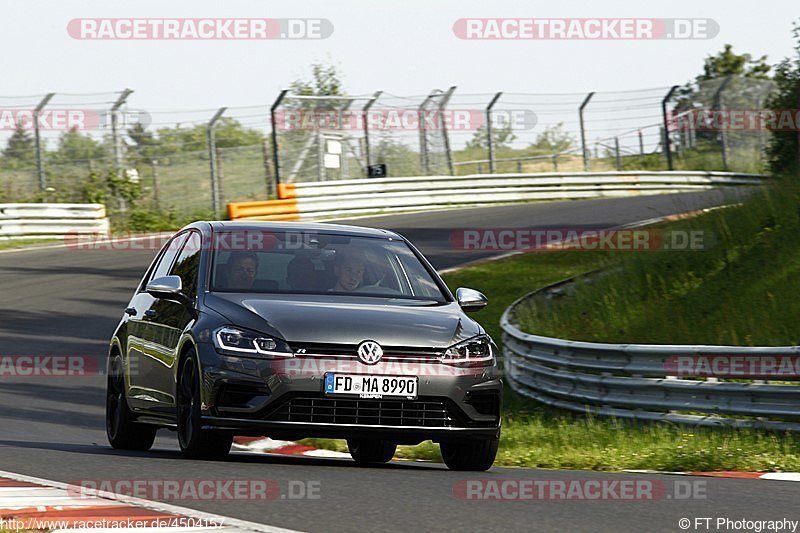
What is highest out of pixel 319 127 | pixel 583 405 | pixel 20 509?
pixel 319 127

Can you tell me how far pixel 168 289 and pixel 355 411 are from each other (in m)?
1.59

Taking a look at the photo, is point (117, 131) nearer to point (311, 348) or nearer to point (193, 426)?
point (193, 426)

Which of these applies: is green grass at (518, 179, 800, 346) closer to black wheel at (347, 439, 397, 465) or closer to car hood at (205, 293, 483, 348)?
black wheel at (347, 439, 397, 465)

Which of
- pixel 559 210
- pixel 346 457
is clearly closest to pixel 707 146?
pixel 559 210

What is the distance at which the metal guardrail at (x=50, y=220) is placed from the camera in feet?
92.8

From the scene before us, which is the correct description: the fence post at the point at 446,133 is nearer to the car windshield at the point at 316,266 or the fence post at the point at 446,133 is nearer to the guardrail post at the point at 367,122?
the guardrail post at the point at 367,122

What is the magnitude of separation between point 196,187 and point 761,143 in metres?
16.4

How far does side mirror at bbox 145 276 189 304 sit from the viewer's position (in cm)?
894

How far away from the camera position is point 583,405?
1310cm

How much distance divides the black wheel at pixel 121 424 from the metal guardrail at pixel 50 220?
729 inches

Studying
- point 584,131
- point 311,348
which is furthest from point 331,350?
point 584,131

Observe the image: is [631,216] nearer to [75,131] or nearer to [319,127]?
[319,127]

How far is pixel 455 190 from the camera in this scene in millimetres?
34438

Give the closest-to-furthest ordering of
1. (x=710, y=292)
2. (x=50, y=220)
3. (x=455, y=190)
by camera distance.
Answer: (x=710, y=292)
(x=50, y=220)
(x=455, y=190)
